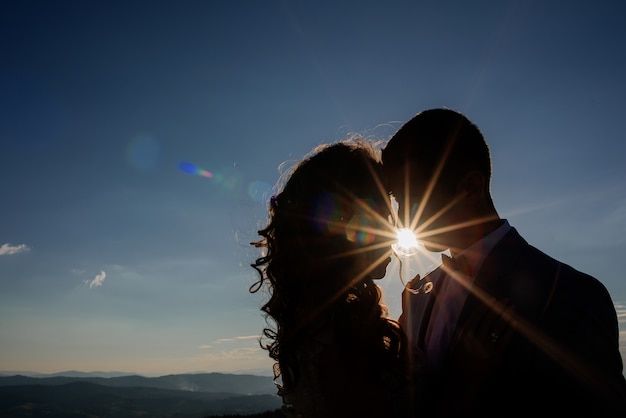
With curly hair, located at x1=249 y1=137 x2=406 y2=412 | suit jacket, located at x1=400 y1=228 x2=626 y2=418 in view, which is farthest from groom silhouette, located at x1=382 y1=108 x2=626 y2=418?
curly hair, located at x1=249 y1=137 x2=406 y2=412

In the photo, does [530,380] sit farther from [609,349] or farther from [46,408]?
[46,408]

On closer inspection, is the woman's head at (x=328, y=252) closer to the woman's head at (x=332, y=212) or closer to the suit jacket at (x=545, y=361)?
the woman's head at (x=332, y=212)

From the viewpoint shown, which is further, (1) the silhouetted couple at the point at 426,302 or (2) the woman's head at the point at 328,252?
(2) the woman's head at the point at 328,252

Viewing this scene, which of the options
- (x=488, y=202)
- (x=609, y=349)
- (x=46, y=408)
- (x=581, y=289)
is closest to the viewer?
(x=609, y=349)

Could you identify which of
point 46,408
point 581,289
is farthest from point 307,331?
point 46,408

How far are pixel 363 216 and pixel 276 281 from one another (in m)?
1.00

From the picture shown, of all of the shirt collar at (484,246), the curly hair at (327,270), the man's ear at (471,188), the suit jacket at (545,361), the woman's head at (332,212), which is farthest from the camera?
the man's ear at (471,188)

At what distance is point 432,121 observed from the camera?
437 centimetres

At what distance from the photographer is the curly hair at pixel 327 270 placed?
3.37 meters

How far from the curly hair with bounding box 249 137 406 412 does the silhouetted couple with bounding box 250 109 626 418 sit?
1cm

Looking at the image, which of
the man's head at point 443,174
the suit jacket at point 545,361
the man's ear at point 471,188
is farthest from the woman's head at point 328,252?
the man's ear at point 471,188

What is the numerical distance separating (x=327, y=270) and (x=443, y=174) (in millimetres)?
1596

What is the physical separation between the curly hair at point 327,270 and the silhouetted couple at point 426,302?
1 cm

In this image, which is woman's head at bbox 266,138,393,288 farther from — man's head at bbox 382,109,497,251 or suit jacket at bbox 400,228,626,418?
suit jacket at bbox 400,228,626,418
